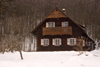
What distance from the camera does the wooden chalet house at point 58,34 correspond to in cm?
1997

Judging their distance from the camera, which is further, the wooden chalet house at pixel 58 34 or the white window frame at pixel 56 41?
the white window frame at pixel 56 41

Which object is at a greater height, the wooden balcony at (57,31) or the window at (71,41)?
the wooden balcony at (57,31)

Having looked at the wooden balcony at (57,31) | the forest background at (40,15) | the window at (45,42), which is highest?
the forest background at (40,15)

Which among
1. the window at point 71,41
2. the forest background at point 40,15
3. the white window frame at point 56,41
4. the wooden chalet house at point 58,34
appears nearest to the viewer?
the wooden chalet house at point 58,34

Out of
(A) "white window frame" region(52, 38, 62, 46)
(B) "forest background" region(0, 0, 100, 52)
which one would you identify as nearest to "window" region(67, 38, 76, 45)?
(A) "white window frame" region(52, 38, 62, 46)

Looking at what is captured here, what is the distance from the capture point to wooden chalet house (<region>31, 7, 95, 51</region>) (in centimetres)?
1997

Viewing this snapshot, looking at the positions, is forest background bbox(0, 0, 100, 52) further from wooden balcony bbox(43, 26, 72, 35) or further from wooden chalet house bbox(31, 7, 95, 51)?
wooden balcony bbox(43, 26, 72, 35)

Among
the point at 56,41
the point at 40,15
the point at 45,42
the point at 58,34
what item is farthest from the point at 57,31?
the point at 40,15

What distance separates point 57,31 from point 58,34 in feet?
1.61

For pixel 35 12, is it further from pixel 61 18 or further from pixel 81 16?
pixel 61 18

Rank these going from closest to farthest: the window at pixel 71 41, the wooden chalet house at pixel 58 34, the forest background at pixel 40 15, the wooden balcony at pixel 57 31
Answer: the wooden balcony at pixel 57 31 < the wooden chalet house at pixel 58 34 < the window at pixel 71 41 < the forest background at pixel 40 15

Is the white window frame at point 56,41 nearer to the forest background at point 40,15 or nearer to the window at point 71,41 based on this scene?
the window at point 71,41

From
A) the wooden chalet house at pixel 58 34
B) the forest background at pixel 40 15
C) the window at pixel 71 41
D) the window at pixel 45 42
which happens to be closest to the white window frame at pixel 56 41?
the wooden chalet house at pixel 58 34

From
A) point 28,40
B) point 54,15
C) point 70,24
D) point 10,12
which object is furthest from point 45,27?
point 10,12
